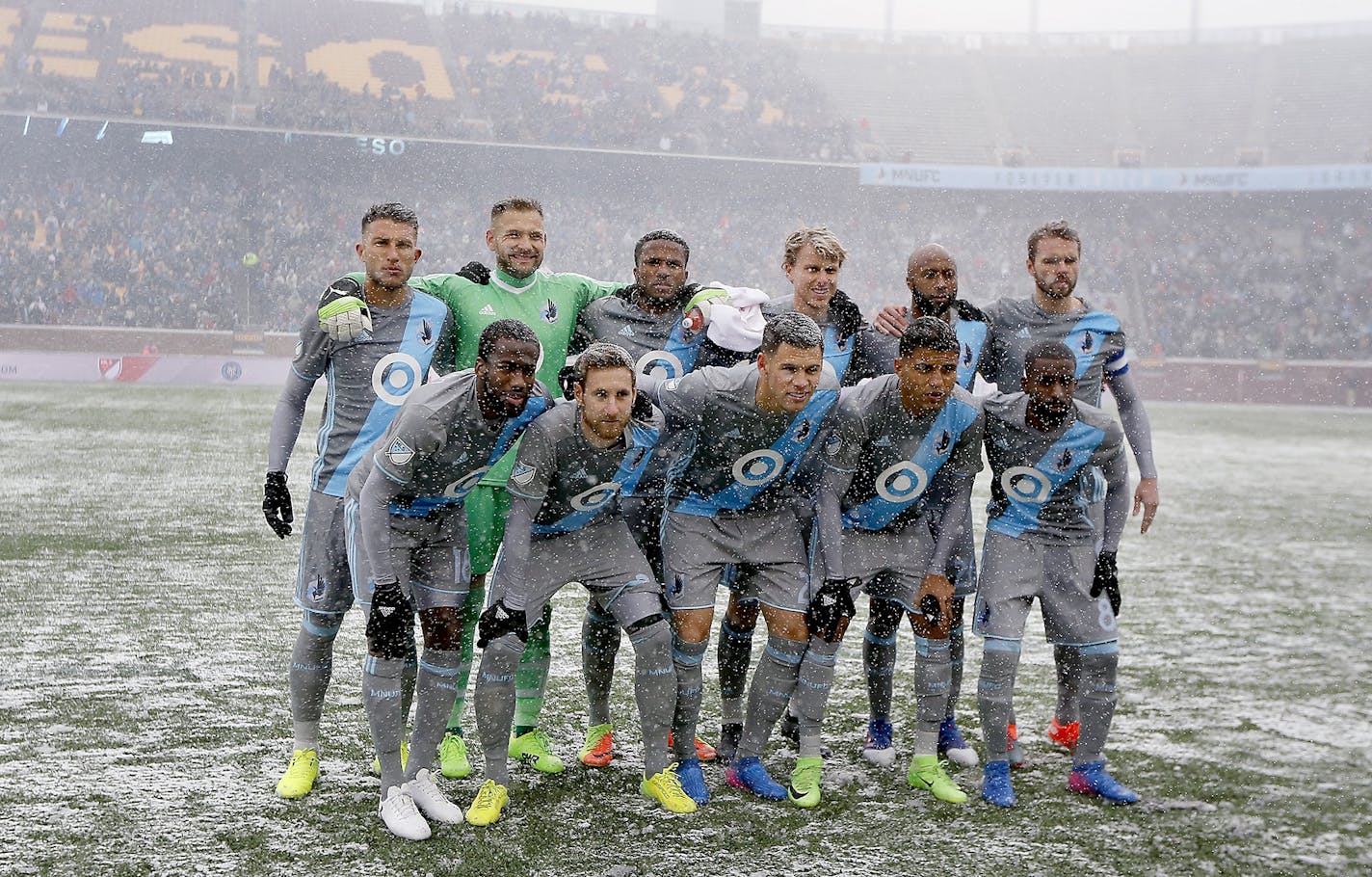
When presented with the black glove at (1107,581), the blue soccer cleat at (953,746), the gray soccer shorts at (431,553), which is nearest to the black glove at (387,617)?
the gray soccer shorts at (431,553)

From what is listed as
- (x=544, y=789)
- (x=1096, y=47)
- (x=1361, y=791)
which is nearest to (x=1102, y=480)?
(x=1361, y=791)

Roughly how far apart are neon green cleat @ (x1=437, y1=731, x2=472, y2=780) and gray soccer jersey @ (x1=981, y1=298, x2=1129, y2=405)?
8.43ft

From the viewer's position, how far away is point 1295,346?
3041 centimetres

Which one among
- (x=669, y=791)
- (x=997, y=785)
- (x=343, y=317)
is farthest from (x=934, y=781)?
(x=343, y=317)

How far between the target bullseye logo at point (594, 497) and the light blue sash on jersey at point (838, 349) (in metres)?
1.04

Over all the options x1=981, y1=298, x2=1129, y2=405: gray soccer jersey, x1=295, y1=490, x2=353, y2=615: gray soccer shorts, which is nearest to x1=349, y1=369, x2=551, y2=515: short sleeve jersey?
x1=295, y1=490, x2=353, y2=615: gray soccer shorts

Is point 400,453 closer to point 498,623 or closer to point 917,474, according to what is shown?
point 498,623

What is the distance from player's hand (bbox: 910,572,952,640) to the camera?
178 inches

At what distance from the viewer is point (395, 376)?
4586 mm

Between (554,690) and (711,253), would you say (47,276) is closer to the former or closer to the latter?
(711,253)

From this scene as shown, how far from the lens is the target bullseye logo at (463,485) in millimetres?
4195

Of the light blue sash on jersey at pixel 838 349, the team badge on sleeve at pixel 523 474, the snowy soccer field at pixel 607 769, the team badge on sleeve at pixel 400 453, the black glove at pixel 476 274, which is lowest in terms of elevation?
the snowy soccer field at pixel 607 769

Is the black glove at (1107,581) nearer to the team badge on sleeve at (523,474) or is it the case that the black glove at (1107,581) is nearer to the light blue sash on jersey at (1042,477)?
the light blue sash on jersey at (1042,477)

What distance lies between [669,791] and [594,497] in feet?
3.45
